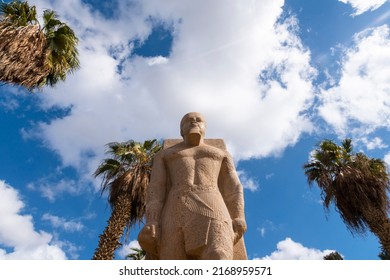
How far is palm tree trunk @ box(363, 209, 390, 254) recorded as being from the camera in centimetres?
1170

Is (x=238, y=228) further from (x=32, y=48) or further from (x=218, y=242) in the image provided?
(x=32, y=48)

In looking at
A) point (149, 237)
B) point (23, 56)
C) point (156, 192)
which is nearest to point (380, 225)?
point (156, 192)

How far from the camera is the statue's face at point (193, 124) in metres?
4.88

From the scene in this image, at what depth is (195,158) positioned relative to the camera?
461 centimetres

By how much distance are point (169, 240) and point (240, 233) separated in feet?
2.59

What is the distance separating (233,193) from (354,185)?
33.8 feet

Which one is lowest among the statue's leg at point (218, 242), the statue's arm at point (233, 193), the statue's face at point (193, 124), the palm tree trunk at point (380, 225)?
the statue's leg at point (218, 242)

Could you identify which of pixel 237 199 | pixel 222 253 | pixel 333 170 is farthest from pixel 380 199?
pixel 222 253

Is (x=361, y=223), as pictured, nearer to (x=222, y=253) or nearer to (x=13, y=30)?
(x=222, y=253)

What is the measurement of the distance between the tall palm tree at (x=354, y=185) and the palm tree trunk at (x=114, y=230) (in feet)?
25.1

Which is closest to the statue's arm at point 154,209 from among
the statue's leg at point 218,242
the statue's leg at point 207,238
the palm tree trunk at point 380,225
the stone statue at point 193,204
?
the stone statue at point 193,204

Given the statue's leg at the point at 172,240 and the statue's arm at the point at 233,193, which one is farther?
the statue's arm at the point at 233,193

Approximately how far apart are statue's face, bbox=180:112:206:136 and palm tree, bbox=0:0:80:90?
6.52 m

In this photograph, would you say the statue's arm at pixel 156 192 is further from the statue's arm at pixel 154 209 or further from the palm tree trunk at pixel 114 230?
the palm tree trunk at pixel 114 230
